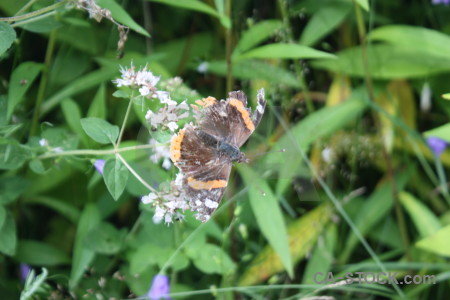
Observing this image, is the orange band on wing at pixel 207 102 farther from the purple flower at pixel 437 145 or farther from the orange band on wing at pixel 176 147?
the purple flower at pixel 437 145

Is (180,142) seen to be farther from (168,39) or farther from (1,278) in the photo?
(168,39)

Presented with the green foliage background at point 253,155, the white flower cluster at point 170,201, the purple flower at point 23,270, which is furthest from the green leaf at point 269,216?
the purple flower at point 23,270

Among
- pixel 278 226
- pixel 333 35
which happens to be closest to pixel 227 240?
pixel 278 226

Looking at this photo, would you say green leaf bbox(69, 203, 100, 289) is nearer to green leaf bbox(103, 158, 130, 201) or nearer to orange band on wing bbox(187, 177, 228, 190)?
green leaf bbox(103, 158, 130, 201)

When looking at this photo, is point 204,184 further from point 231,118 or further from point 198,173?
point 231,118

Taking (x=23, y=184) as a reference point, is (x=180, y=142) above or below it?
above

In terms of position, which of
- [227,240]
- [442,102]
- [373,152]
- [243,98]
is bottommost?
[227,240]

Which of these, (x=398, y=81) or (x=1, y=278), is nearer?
(x=1, y=278)
